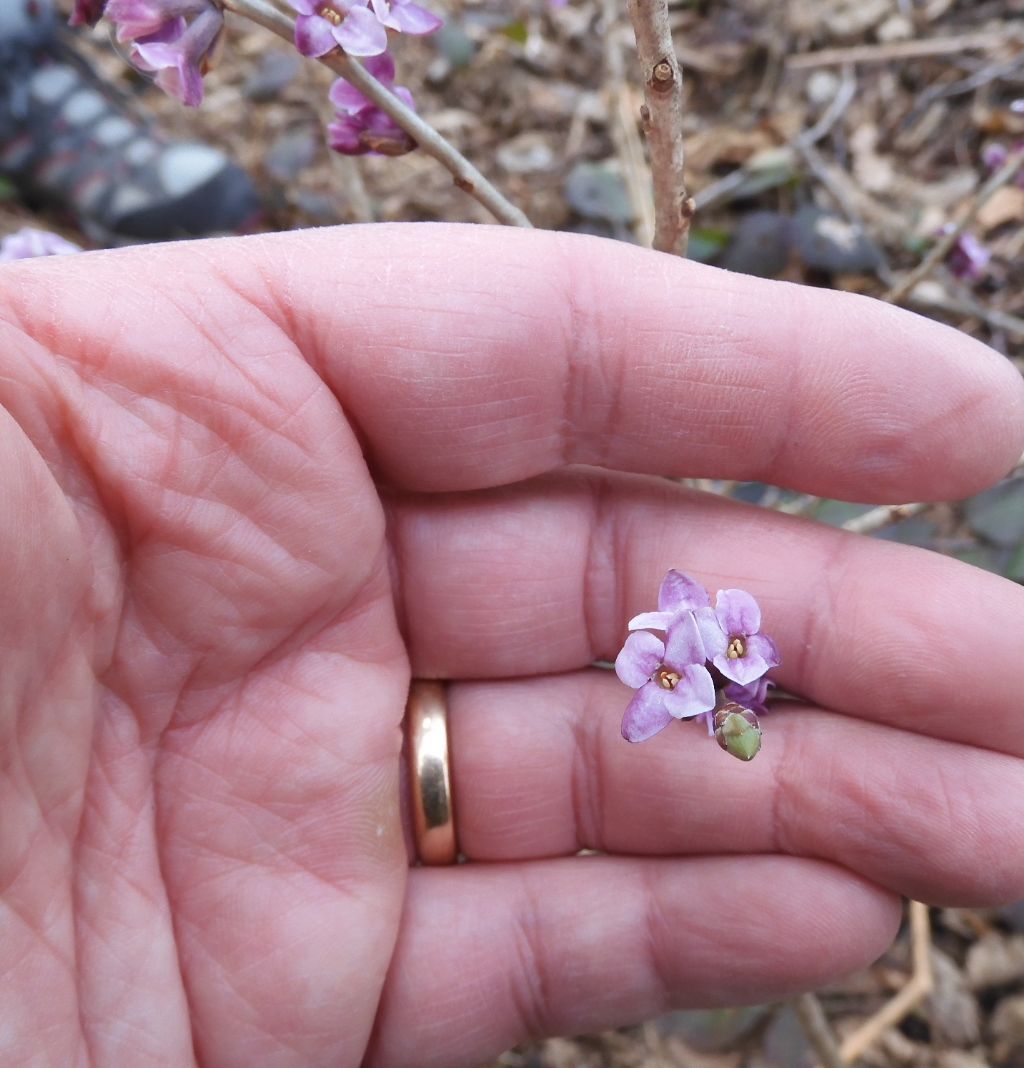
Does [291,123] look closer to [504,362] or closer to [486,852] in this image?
[504,362]

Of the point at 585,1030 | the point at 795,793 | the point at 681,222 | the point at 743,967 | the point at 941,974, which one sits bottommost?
the point at 941,974

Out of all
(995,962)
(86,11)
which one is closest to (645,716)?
(86,11)

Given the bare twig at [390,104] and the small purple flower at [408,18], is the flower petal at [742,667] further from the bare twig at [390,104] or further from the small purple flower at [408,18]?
the small purple flower at [408,18]

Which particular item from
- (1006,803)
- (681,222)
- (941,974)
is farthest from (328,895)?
(941,974)

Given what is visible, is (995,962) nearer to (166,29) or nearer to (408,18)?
(408,18)

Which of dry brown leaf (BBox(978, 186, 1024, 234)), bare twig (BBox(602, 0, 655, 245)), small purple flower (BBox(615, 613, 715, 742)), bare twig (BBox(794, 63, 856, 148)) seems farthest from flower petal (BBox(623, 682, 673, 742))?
bare twig (BBox(794, 63, 856, 148))

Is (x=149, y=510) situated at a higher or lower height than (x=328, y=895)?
higher
